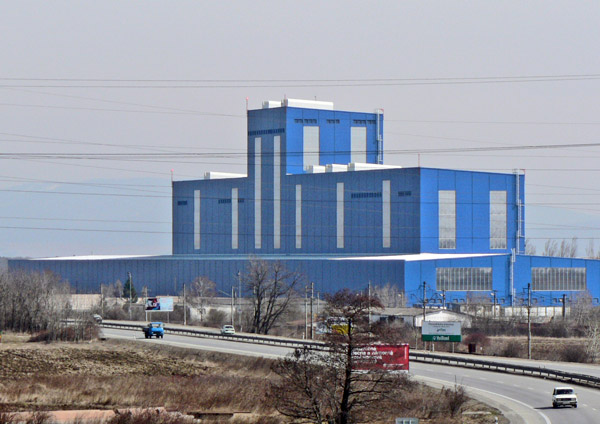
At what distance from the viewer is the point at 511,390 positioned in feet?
178

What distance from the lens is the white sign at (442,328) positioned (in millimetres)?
79125

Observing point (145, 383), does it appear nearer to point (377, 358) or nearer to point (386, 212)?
point (377, 358)

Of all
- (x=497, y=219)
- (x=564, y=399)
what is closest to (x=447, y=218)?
(x=497, y=219)

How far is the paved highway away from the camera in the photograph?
4381cm

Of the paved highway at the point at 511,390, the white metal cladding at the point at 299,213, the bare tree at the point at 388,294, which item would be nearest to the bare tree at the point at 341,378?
the paved highway at the point at 511,390

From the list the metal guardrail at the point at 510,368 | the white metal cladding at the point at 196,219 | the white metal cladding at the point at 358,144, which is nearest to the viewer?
the metal guardrail at the point at 510,368

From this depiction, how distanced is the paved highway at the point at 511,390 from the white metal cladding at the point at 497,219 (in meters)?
52.2

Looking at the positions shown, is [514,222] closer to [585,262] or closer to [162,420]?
[585,262]

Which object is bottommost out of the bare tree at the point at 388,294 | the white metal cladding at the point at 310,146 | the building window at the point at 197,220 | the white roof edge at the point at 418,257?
the bare tree at the point at 388,294

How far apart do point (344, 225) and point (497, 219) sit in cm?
1706

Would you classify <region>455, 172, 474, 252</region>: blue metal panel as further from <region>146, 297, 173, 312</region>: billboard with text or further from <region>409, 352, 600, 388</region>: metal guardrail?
<region>409, 352, 600, 388</region>: metal guardrail

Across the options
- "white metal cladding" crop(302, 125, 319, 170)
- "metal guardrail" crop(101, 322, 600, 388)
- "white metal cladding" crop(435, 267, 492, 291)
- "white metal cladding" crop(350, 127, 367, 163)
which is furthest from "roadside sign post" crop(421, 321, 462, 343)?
"white metal cladding" crop(350, 127, 367, 163)

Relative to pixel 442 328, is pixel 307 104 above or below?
above

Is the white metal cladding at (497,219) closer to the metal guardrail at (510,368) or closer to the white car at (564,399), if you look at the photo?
the metal guardrail at (510,368)
